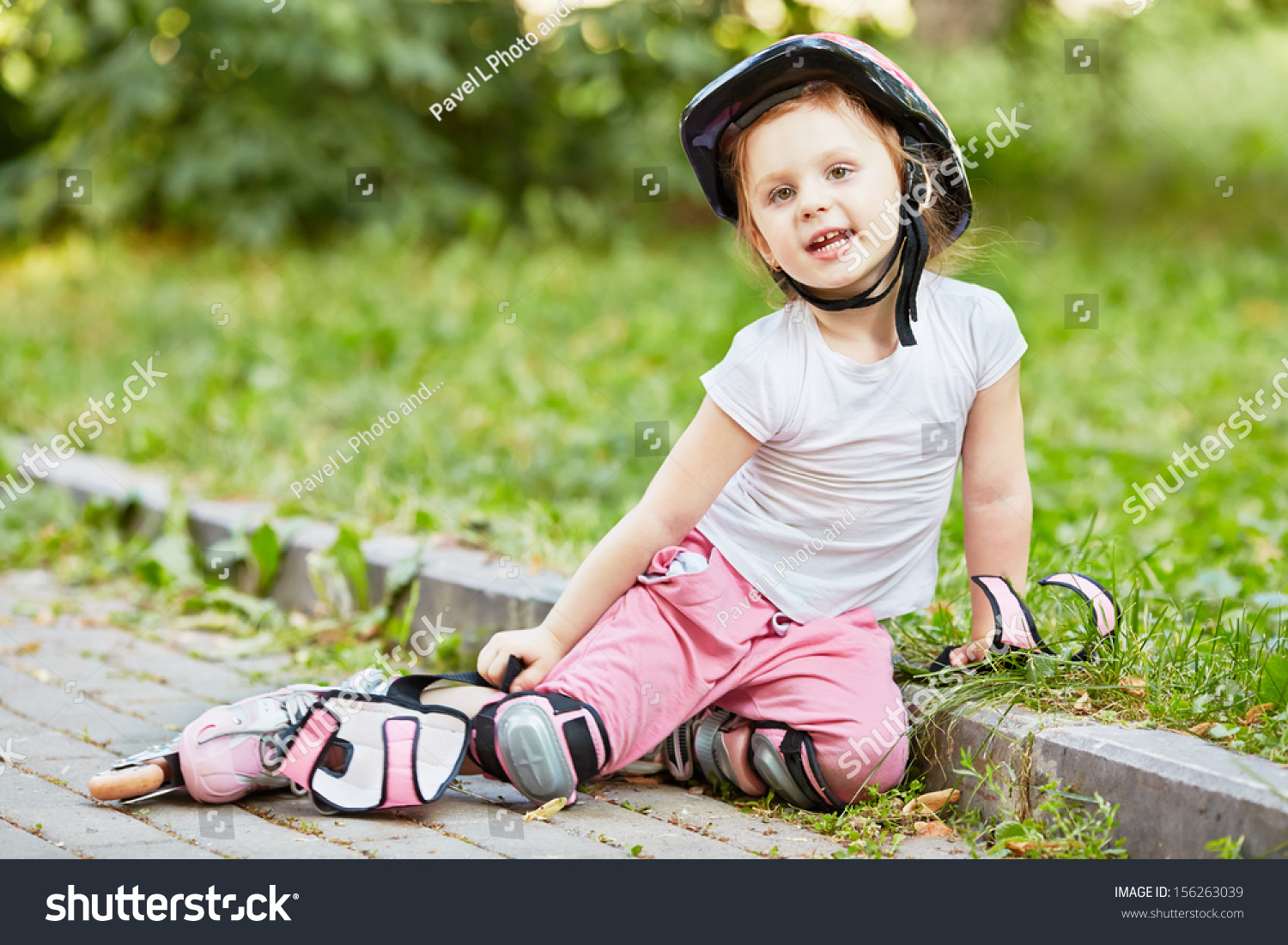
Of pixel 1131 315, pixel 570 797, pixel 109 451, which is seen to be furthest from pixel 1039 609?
pixel 1131 315

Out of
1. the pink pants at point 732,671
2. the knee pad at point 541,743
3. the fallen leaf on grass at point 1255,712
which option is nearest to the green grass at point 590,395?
the fallen leaf on grass at point 1255,712

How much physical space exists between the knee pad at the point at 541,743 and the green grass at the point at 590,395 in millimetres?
743

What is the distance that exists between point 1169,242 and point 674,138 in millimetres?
3523

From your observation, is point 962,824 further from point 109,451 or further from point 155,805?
point 109,451

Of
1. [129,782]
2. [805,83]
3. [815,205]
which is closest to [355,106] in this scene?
[805,83]

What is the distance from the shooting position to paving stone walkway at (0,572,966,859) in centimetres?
219

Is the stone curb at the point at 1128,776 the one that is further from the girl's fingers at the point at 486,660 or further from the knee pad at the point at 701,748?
the girl's fingers at the point at 486,660

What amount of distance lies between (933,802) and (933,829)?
0.09 meters

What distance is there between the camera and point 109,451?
16.5 ft

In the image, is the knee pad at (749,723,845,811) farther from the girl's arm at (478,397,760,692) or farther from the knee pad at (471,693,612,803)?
the girl's arm at (478,397,760,692)

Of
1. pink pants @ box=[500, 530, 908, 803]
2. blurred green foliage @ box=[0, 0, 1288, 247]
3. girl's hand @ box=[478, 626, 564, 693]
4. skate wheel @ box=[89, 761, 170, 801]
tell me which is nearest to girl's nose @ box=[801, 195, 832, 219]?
pink pants @ box=[500, 530, 908, 803]

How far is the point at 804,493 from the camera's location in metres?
2.55

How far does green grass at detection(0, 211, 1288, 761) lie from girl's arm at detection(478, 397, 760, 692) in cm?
41

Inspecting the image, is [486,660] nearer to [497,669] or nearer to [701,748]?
[497,669]
